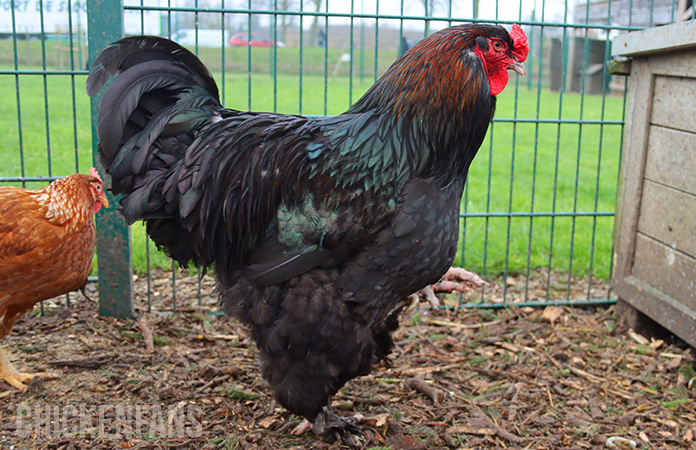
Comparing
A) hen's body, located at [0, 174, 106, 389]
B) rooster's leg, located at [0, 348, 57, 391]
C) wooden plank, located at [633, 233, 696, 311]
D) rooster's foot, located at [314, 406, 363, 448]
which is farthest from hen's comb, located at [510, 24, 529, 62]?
rooster's leg, located at [0, 348, 57, 391]

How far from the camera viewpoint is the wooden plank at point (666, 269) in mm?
4391

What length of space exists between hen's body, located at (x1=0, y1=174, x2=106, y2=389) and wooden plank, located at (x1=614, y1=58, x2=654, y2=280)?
424cm

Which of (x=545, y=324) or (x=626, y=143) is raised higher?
(x=626, y=143)

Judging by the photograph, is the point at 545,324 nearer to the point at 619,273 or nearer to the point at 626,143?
the point at 619,273

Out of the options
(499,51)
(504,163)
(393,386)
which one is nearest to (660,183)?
(499,51)

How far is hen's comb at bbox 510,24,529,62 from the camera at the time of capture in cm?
333

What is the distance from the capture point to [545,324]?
5273 mm

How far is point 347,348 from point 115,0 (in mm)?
3100

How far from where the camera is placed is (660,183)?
4734mm

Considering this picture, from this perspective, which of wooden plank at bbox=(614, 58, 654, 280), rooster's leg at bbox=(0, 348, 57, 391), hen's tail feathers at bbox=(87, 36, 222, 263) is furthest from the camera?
wooden plank at bbox=(614, 58, 654, 280)

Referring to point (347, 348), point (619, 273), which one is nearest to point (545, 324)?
point (619, 273)

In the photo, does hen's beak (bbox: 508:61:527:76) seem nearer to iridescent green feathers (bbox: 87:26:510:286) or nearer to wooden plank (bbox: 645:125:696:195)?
iridescent green feathers (bbox: 87:26:510:286)

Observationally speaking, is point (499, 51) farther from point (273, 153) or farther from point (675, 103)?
point (675, 103)

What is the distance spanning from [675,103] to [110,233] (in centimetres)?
450
